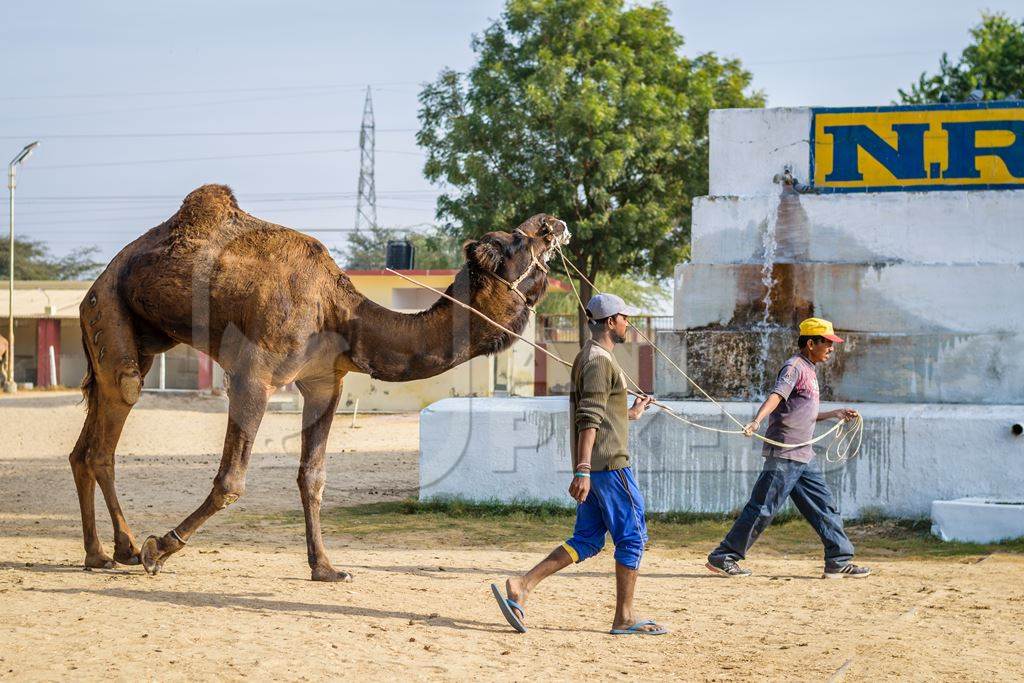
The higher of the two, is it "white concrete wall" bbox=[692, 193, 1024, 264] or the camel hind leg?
"white concrete wall" bbox=[692, 193, 1024, 264]

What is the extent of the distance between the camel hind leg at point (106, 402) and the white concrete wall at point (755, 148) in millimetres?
6342

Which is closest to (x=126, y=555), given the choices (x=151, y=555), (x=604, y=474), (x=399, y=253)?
(x=151, y=555)

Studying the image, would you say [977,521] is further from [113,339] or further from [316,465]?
[113,339]

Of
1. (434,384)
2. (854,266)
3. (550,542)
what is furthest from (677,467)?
(434,384)

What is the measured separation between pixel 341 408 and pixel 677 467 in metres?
19.9

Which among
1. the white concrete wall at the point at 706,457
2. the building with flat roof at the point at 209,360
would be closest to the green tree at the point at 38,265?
the building with flat roof at the point at 209,360

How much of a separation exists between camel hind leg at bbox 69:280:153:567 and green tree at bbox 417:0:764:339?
59.0 feet

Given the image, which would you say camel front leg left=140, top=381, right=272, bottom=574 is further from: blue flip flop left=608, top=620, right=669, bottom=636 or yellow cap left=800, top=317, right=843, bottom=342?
yellow cap left=800, top=317, right=843, bottom=342

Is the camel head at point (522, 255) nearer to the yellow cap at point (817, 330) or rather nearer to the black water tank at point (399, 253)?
the yellow cap at point (817, 330)

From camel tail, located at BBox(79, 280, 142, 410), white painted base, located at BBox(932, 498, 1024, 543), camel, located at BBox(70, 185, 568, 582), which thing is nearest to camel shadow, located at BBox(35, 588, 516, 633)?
camel, located at BBox(70, 185, 568, 582)

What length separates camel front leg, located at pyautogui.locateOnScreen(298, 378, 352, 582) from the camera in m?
7.91

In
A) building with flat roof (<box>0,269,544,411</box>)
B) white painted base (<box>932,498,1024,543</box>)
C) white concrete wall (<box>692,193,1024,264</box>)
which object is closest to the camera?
white painted base (<box>932,498,1024,543</box>)

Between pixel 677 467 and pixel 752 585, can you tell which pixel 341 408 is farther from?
pixel 752 585

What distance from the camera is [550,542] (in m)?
9.84
